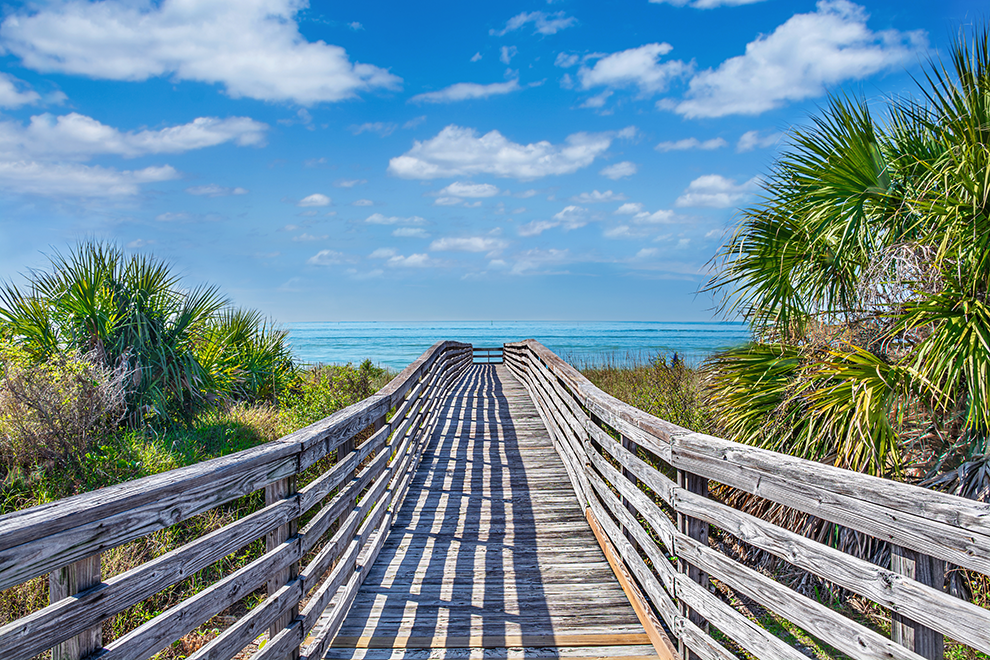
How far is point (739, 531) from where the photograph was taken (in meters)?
2.49

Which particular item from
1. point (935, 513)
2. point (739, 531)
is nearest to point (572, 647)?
point (739, 531)

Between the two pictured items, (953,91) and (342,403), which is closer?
(953,91)

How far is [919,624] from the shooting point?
1.63 metres

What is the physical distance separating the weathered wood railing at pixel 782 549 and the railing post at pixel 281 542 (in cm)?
204

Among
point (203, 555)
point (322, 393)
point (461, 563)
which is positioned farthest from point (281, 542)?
point (322, 393)

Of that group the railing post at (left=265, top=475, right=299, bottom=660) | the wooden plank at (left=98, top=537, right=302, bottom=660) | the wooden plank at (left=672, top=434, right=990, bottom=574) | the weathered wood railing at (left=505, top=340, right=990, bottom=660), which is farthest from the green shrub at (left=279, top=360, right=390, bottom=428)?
the wooden plank at (left=672, top=434, right=990, bottom=574)

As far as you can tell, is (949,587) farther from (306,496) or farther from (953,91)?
(306,496)

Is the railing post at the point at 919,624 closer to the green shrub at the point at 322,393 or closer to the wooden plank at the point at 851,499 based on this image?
the wooden plank at the point at 851,499

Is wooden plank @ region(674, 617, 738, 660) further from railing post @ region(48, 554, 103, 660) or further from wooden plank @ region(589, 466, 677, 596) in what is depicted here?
railing post @ region(48, 554, 103, 660)

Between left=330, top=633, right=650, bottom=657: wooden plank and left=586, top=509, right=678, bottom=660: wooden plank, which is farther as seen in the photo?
left=330, top=633, right=650, bottom=657: wooden plank

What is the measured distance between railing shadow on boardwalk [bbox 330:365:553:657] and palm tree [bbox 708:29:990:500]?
2.47 m

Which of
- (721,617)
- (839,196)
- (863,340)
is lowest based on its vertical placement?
(721,617)

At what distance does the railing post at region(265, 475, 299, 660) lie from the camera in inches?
107

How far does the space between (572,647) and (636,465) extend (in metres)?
1.17
